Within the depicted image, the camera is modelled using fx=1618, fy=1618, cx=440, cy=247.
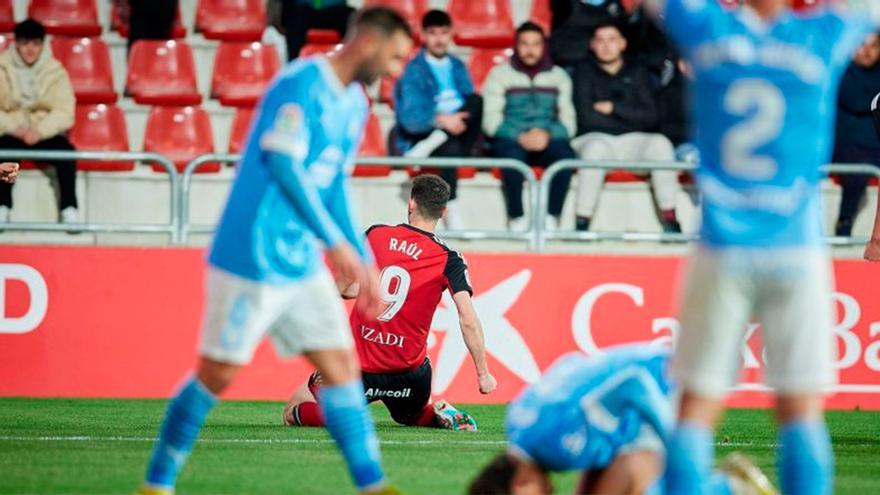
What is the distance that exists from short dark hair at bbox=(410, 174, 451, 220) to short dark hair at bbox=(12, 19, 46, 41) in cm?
543

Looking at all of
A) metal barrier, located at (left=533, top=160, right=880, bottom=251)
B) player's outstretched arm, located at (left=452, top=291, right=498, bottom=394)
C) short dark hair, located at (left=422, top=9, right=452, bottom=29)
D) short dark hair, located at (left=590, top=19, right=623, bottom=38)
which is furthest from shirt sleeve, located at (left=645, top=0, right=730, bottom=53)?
short dark hair, located at (left=590, top=19, right=623, bottom=38)

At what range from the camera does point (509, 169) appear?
1370 centimetres

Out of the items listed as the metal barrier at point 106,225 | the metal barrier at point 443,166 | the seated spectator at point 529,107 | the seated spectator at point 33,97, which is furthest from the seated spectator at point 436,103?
the seated spectator at point 33,97

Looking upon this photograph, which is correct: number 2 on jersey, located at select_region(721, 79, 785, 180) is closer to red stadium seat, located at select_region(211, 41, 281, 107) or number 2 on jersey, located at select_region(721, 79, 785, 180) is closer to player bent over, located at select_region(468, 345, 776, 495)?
player bent over, located at select_region(468, 345, 776, 495)

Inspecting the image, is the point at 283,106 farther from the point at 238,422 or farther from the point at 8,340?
the point at 8,340

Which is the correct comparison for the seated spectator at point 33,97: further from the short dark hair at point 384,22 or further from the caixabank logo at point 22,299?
the short dark hair at point 384,22

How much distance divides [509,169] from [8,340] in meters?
4.33

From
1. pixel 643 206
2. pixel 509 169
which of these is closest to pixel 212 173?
pixel 509 169

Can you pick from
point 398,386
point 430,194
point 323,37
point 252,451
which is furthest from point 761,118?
point 323,37

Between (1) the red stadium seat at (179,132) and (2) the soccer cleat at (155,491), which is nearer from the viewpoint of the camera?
(2) the soccer cleat at (155,491)

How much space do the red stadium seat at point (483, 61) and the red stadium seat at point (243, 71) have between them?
188cm

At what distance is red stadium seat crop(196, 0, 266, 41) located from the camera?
16.1 meters

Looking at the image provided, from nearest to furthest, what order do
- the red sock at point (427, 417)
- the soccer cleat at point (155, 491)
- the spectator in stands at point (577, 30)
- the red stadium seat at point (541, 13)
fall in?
1. the soccer cleat at point (155, 491)
2. the red sock at point (427, 417)
3. the spectator in stands at point (577, 30)
4. the red stadium seat at point (541, 13)

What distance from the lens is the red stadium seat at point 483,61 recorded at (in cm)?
1570
